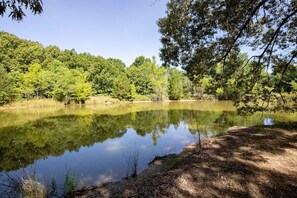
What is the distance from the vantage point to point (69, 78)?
42.0 m

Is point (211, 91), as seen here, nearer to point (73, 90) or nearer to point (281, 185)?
point (281, 185)

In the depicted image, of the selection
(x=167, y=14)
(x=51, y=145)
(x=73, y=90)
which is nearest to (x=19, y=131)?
(x=51, y=145)

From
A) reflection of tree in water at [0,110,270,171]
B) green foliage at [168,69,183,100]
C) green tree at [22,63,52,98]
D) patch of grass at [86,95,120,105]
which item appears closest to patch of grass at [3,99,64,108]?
green tree at [22,63,52,98]

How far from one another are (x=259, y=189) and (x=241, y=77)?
4654 millimetres

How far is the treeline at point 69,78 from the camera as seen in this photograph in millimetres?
39031

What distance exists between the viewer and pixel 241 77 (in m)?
7.62

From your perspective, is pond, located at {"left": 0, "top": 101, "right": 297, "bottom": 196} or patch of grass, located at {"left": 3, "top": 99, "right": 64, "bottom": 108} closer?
pond, located at {"left": 0, "top": 101, "right": 297, "bottom": 196}

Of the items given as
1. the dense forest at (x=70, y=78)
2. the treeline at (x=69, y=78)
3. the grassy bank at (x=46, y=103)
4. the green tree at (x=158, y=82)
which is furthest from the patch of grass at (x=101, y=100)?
the green tree at (x=158, y=82)

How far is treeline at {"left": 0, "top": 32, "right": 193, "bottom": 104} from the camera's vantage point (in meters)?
39.0

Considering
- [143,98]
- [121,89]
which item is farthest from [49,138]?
[143,98]

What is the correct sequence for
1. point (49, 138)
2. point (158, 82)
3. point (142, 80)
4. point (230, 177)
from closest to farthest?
1. point (230, 177)
2. point (49, 138)
3. point (158, 82)
4. point (142, 80)

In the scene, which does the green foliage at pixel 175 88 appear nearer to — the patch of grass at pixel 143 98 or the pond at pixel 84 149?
the patch of grass at pixel 143 98

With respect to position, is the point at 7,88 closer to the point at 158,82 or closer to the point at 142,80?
the point at 142,80

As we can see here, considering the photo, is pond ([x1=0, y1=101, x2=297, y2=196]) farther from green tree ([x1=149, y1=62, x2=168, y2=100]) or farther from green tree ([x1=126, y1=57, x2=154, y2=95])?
green tree ([x1=126, y1=57, x2=154, y2=95])
